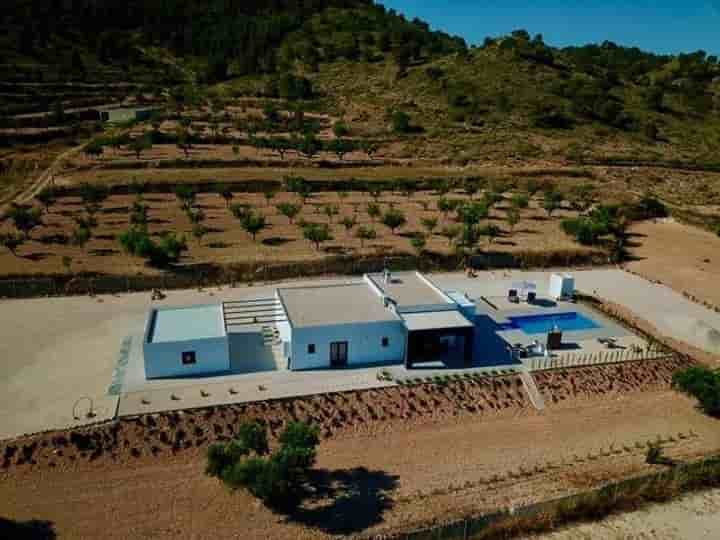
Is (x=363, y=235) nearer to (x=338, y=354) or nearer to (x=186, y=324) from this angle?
(x=338, y=354)

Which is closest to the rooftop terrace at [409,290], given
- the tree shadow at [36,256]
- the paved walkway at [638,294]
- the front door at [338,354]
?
the front door at [338,354]

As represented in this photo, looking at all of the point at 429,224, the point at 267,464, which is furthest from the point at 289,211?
the point at 267,464

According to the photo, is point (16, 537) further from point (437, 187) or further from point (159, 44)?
point (159, 44)

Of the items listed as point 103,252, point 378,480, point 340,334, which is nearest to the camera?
point 378,480

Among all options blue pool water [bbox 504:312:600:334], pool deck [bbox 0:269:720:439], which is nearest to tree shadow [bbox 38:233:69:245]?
pool deck [bbox 0:269:720:439]

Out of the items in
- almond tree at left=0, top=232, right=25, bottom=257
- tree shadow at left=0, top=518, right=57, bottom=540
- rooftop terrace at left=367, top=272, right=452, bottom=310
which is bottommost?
tree shadow at left=0, top=518, right=57, bottom=540

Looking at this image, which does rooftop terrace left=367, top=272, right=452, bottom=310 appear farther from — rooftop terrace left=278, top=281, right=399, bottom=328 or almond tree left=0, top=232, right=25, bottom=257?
almond tree left=0, top=232, right=25, bottom=257
